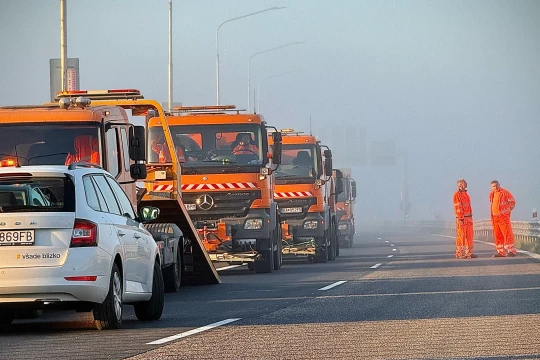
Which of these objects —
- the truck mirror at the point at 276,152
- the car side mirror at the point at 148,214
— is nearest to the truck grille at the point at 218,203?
the truck mirror at the point at 276,152

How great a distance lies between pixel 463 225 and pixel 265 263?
7.71 meters

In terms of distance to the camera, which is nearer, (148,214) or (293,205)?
(148,214)

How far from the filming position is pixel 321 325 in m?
13.4

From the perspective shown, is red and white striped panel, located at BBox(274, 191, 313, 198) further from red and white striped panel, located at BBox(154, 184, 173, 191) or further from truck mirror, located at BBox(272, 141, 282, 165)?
red and white striped panel, located at BBox(154, 184, 173, 191)

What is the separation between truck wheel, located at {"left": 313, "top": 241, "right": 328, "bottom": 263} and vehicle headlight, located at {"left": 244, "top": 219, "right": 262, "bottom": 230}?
588 centimetres

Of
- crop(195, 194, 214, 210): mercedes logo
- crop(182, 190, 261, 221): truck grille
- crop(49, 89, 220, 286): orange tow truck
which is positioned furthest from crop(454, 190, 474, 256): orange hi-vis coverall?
crop(49, 89, 220, 286): orange tow truck

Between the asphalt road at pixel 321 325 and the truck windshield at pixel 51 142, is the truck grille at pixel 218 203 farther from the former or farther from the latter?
the truck windshield at pixel 51 142

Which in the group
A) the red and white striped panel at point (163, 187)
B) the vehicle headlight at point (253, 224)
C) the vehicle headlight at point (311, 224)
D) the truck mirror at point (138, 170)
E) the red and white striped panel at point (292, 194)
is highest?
the truck mirror at point (138, 170)

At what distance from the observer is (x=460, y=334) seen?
12172 mm

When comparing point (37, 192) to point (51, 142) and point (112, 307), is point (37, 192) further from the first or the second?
point (51, 142)

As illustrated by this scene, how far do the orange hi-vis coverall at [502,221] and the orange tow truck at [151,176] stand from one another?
40.4ft

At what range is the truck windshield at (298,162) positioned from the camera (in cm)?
3155

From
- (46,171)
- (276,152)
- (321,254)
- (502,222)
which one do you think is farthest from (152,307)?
(502,222)

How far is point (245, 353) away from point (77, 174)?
3.15m
